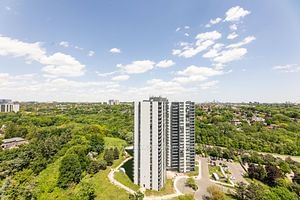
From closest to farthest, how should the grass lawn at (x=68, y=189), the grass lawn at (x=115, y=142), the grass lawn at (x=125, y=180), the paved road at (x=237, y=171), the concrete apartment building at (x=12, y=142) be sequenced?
the grass lawn at (x=68, y=189), the grass lawn at (x=125, y=180), the paved road at (x=237, y=171), the grass lawn at (x=115, y=142), the concrete apartment building at (x=12, y=142)

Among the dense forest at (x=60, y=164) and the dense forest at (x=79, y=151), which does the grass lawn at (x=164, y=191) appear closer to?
the dense forest at (x=79, y=151)

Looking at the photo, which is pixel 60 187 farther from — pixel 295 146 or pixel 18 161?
pixel 295 146

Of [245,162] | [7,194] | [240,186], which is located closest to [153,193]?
[240,186]

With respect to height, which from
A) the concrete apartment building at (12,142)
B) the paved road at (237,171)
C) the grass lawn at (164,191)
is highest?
the concrete apartment building at (12,142)

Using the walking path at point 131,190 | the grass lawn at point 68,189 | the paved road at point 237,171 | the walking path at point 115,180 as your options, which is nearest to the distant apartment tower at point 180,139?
the walking path at point 131,190

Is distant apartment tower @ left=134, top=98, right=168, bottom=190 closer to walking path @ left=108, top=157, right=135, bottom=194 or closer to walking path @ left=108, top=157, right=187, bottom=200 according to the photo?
walking path @ left=108, top=157, right=187, bottom=200

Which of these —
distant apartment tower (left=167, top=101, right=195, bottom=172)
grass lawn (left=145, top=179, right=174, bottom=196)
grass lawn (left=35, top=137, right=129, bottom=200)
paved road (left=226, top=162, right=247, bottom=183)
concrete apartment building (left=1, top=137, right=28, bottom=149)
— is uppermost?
distant apartment tower (left=167, top=101, right=195, bottom=172)

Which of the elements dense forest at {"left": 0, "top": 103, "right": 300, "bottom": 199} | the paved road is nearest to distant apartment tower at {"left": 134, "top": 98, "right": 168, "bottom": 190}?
dense forest at {"left": 0, "top": 103, "right": 300, "bottom": 199}

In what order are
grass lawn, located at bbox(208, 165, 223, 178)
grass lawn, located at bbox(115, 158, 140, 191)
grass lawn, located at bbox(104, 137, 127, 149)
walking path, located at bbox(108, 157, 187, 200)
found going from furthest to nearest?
grass lawn, located at bbox(104, 137, 127, 149) < grass lawn, located at bbox(208, 165, 223, 178) < grass lawn, located at bbox(115, 158, 140, 191) < walking path, located at bbox(108, 157, 187, 200)
